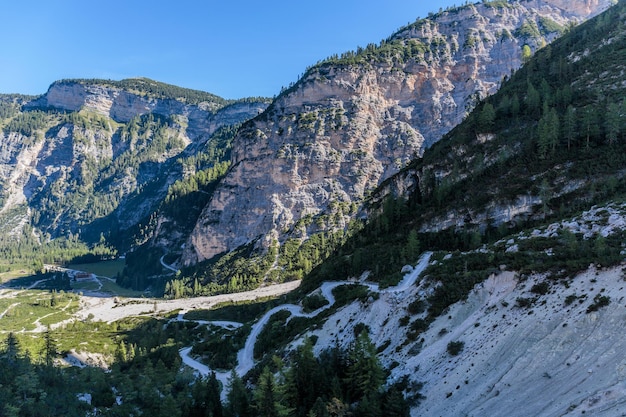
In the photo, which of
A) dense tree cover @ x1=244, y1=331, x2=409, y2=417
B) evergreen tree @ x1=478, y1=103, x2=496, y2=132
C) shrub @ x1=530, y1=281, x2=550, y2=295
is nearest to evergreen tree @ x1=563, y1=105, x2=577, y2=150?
evergreen tree @ x1=478, y1=103, x2=496, y2=132

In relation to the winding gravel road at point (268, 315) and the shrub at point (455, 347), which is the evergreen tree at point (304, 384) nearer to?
the shrub at point (455, 347)

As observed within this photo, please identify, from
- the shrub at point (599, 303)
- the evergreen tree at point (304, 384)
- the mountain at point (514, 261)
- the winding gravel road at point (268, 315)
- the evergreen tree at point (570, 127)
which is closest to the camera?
the mountain at point (514, 261)

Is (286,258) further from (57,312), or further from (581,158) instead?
(581,158)

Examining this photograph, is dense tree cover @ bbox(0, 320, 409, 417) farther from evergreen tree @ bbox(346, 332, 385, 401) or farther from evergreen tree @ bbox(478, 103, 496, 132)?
evergreen tree @ bbox(478, 103, 496, 132)

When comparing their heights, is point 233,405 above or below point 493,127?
below

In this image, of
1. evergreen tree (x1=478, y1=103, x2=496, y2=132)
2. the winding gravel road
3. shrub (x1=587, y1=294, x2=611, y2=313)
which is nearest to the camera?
shrub (x1=587, y1=294, x2=611, y2=313)

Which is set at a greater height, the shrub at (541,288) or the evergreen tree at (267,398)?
the shrub at (541,288)

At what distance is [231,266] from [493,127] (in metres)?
130

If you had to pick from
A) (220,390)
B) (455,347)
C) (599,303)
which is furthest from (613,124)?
(220,390)

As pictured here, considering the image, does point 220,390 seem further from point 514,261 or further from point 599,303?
point 599,303

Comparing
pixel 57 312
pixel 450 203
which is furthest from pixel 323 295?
pixel 57 312

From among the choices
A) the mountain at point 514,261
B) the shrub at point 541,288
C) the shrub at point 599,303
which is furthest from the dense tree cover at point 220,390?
the shrub at point 599,303

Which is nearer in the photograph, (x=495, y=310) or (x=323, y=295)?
(x=495, y=310)

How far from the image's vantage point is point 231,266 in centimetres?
19488
